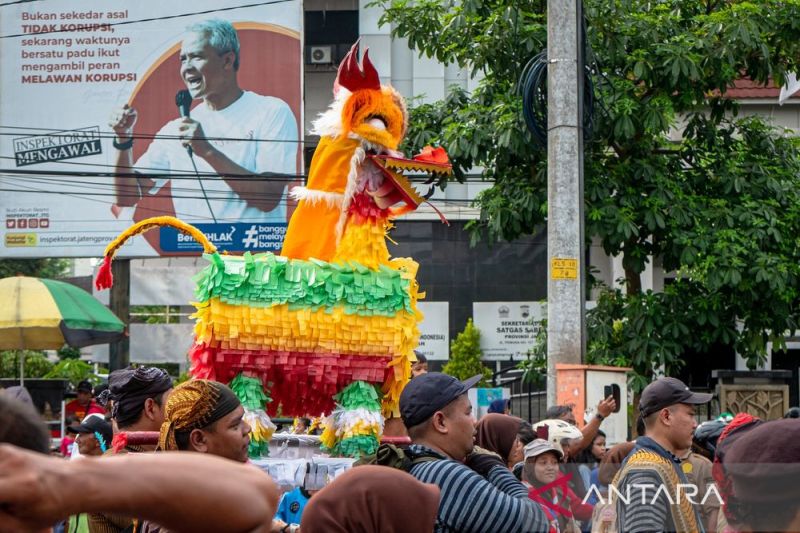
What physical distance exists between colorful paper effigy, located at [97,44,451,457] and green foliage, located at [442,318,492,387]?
12.0 meters

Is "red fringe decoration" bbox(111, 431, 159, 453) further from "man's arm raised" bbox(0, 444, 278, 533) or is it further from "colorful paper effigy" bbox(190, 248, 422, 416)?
"man's arm raised" bbox(0, 444, 278, 533)

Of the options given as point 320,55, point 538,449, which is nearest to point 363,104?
point 538,449

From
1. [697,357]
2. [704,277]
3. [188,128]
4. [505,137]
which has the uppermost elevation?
[188,128]

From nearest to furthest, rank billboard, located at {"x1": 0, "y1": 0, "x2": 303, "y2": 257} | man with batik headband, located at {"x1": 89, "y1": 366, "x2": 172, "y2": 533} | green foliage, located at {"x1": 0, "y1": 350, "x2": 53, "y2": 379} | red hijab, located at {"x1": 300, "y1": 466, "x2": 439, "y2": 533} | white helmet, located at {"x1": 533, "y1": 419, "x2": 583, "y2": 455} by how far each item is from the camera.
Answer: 1. red hijab, located at {"x1": 300, "y1": 466, "x2": 439, "y2": 533}
2. man with batik headband, located at {"x1": 89, "y1": 366, "x2": 172, "y2": 533}
3. white helmet, located at {"x1": 533, "y1": 419, "x2": 583, "y2": 455}
4. billboard, located at {"x1": 0, "y1": 0, "x2": 303, "y2": 257}
5. green foliage, located at {"x1": 0, "y1": 350, "x2": 53, "y2": 379}

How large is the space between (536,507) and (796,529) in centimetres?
105

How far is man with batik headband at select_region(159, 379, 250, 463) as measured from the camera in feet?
10.1

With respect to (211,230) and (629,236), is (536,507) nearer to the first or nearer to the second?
(629,236)

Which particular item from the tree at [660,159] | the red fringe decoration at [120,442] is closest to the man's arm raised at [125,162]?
the tree at [660,159]

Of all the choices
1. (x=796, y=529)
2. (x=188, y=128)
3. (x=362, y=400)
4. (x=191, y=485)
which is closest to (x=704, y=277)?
(x=362, y=400)

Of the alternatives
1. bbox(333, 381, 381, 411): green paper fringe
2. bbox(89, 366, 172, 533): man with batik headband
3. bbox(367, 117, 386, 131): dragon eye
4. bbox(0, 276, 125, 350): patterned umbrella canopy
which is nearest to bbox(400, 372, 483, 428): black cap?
bbox(89, 366, 172, 533): man with batik headband

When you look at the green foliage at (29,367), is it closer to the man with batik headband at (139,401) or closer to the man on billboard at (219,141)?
the man on billboard at (219,141)

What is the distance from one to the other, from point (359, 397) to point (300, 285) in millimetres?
616

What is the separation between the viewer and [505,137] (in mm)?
9992

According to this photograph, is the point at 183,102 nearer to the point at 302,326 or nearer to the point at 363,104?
the point at 363,104
